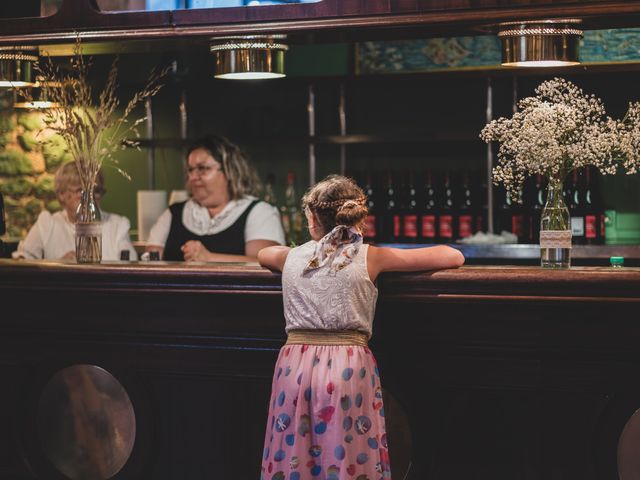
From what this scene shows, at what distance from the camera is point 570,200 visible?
5.79m

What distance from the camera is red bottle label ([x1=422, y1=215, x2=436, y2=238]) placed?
234 inches

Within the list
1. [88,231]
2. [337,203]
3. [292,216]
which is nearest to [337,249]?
[337,203]

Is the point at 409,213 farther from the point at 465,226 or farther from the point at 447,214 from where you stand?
the point at 465,226

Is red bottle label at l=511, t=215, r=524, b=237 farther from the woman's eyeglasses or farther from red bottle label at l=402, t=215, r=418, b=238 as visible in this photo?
the woman's eyeglasses

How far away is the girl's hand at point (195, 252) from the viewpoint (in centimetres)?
447

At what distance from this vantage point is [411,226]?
5.97 metres

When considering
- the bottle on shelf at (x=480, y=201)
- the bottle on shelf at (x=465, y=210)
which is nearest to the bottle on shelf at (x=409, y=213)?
the bottle on shelf at (x=465, y=210)

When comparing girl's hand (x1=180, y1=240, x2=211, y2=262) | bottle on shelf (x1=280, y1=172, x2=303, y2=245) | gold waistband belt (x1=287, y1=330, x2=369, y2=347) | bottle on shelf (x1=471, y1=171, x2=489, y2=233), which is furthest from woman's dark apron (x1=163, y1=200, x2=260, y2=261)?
bottle on shelf (x1=471, y1=171, x2=489, y2=233)

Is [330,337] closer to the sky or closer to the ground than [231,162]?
closer to the ground

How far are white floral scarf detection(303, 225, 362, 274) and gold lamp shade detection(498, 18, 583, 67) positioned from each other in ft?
2.87

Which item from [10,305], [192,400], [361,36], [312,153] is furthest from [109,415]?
[312,153]

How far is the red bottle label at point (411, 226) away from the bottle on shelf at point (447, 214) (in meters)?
0.14

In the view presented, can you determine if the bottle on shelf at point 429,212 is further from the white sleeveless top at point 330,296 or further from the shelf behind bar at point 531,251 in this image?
the white sleeveless top at point 330,296

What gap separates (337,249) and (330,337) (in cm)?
26
